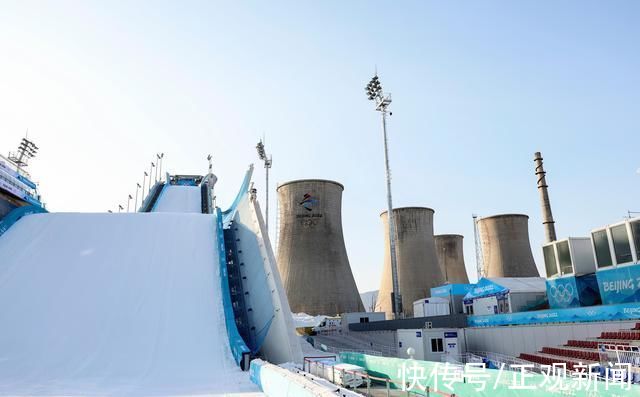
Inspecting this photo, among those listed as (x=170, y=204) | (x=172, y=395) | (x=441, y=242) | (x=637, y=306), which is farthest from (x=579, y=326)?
(x=441, y=242)

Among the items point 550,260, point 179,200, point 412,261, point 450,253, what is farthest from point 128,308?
point 450,253

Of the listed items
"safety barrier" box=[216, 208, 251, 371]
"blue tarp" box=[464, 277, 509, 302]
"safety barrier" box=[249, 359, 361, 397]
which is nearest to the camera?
"safety barrier" box=[249, 359, 361, 397]

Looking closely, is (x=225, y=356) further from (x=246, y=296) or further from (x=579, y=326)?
(x=579, y=326)

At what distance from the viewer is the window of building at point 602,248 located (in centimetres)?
1823

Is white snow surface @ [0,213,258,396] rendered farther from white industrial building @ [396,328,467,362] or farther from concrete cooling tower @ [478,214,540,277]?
concrete cooling tower @ [478,214,540,277]

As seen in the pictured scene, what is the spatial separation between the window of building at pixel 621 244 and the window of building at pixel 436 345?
7772 mm

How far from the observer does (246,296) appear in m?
18.4

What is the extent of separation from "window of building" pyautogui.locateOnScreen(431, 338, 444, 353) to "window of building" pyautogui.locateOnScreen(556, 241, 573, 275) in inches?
300

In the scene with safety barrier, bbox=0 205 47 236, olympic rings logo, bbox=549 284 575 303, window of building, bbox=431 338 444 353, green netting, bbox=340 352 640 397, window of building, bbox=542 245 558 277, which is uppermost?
safety barrier, bbox=0 205 47 236

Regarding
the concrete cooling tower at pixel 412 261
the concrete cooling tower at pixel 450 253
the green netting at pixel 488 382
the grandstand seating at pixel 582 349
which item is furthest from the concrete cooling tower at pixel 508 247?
the green netting at pixel 488 382

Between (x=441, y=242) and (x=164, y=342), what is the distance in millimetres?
40598

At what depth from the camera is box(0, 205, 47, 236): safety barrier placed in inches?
804

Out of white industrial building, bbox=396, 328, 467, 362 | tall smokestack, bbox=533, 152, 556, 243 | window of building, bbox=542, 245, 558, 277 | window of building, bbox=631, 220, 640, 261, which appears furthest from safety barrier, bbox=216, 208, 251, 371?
tall smokestack, bbox=533, 152, 556, 243

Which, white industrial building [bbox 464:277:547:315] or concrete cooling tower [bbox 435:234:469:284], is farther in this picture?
concrete cooling tower [bbox 435:234:469:284]
